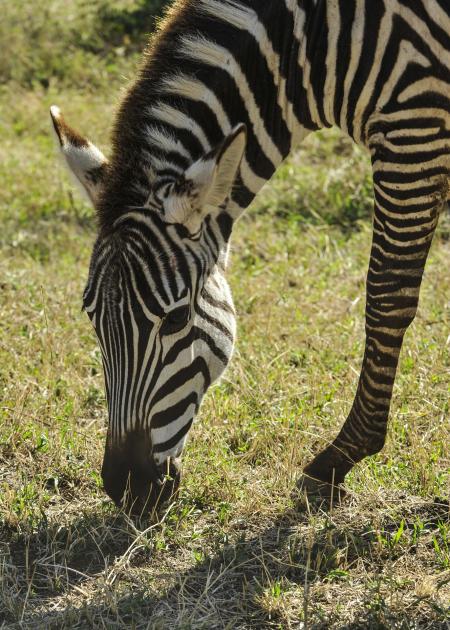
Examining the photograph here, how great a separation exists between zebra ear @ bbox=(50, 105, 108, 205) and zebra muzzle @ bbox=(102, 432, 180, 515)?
4.17 feet

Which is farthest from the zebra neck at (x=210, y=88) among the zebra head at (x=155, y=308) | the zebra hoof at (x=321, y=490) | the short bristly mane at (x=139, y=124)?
the zebra hoof at (x=321, y=490)

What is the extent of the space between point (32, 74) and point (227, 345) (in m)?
9.36

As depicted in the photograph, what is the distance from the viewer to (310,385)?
6285mm

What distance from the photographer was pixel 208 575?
4.63m

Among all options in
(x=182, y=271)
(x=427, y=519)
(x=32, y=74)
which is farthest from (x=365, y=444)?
(x=32, y=74)

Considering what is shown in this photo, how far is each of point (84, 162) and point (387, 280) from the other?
1.72 m

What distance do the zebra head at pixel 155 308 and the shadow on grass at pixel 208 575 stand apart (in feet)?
1.14

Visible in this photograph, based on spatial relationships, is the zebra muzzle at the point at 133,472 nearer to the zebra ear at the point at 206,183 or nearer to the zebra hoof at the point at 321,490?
the zebra hoof at the point at 321,490

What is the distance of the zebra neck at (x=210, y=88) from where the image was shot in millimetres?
4582

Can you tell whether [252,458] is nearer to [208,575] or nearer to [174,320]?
[208,575]

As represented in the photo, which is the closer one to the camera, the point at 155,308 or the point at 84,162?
the point at 155,308

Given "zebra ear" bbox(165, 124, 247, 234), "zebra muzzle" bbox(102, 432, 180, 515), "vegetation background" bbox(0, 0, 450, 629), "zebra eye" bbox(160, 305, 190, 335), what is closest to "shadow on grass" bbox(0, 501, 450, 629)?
"vegetation background" bbox(0, 0, 450, 629)

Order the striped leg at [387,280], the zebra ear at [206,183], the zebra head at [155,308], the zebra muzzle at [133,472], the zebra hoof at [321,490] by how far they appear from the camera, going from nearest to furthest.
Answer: the zebra ear at [206,183] < the zebra head at [155,308] < the zebra muzzle at [133,472] < the striped leg at [387,280] < the zebra hoof at [321,490]

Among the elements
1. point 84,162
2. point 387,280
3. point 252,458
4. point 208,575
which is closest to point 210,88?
point 84,162
